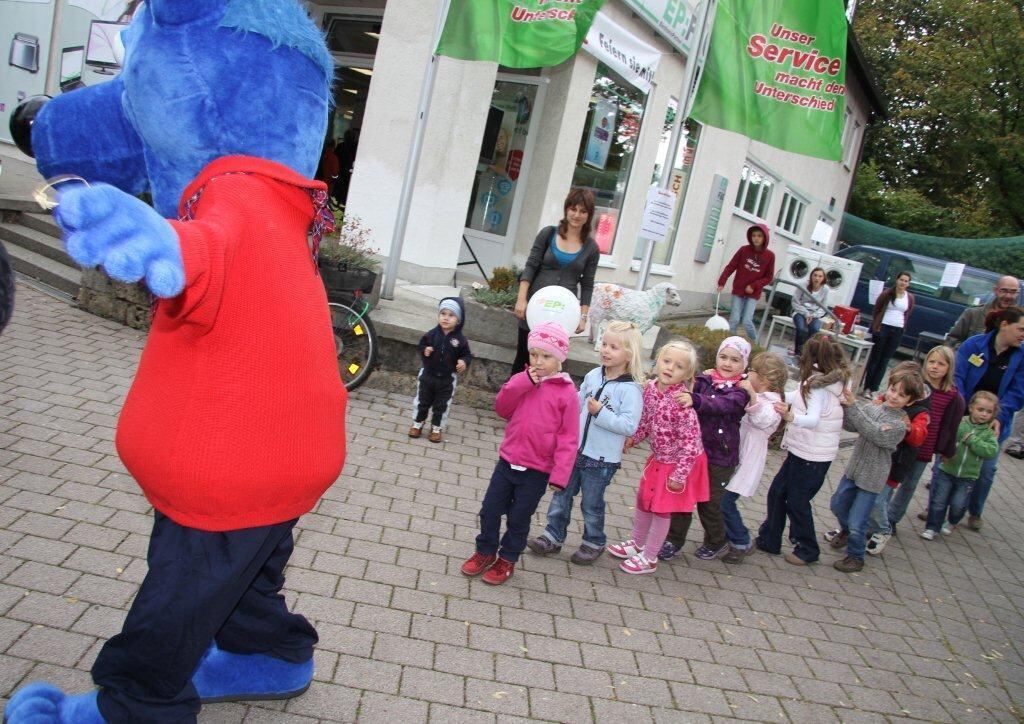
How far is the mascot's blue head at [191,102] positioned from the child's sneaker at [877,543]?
212 inches

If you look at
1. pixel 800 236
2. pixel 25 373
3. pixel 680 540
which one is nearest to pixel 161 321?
pixel 680 540

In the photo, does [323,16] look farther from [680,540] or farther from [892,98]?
[892,98]

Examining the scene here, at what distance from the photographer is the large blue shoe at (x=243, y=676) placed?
282 centimetres

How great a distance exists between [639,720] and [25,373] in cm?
477

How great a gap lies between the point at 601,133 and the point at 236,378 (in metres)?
10.4

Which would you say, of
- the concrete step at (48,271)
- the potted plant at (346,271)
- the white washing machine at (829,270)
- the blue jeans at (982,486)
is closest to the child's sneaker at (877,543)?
the blue jeans at (982,486)

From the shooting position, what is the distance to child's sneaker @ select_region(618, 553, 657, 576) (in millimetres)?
4816

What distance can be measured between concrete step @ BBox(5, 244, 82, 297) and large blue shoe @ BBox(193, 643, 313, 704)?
234 inches

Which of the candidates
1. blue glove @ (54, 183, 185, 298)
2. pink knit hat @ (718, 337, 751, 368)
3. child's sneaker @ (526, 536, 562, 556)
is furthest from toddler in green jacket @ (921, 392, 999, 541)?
blue glove @ (54, 183, 185, 298)

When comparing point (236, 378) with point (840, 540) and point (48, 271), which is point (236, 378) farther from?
point (48, 271)

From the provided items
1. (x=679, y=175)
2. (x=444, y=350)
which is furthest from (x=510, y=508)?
(x=679, y=175)

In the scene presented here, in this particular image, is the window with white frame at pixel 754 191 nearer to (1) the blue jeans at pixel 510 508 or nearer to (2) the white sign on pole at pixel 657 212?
(2) the white sign on pole at pixel 657 212

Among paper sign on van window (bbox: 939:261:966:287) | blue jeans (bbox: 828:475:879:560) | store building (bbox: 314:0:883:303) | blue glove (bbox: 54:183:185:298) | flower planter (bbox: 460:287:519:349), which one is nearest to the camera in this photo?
blue glove (bbox: 54:183:185:298)

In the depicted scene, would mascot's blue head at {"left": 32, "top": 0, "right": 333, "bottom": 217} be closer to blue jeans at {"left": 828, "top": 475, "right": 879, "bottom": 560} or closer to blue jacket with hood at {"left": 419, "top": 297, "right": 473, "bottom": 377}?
blue jacket with hood at {"left": 419, "top": 297, "right": 473, "bottom": 377}
